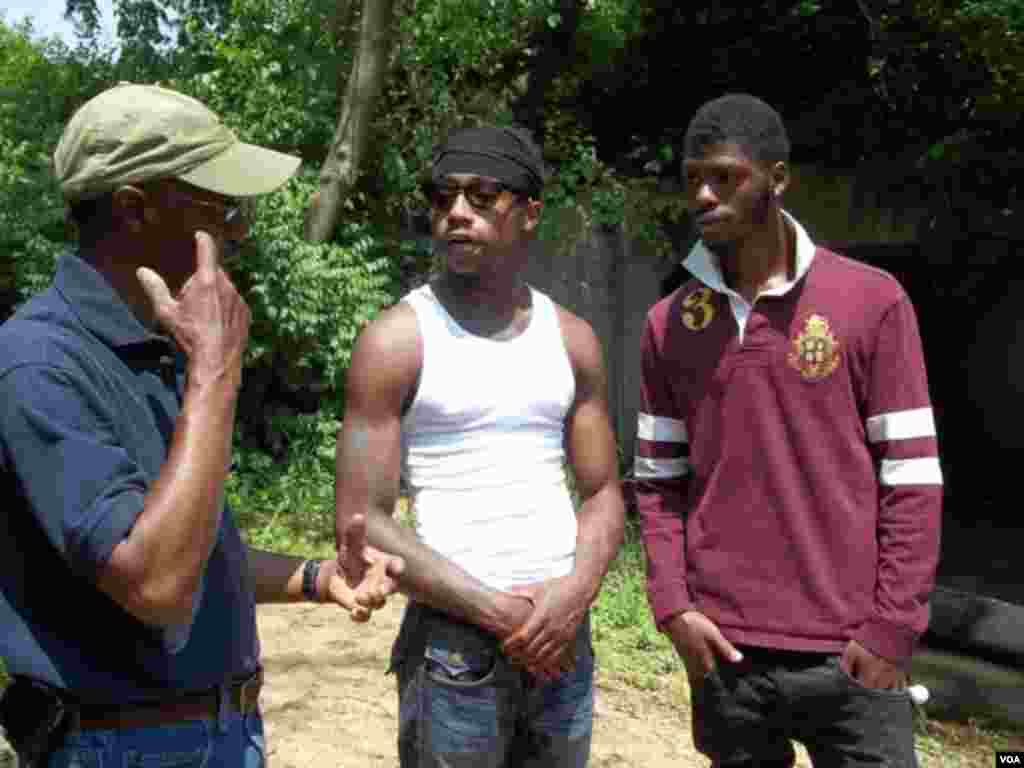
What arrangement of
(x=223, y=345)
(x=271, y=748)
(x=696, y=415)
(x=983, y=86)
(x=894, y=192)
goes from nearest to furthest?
(x=223, y=345) → (x=696, y=415) → (x=271, y=748) → (x=983, y=86) → (x=894, y=192)

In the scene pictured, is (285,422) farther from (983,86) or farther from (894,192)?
(983,86)

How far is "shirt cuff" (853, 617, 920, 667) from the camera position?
8.89 ft

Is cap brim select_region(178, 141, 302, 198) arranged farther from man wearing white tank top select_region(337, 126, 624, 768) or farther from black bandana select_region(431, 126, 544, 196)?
black bandana select_region(431, 126, 544, 196)

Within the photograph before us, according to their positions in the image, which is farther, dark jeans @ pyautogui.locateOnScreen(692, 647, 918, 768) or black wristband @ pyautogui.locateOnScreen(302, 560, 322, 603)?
dark jeans @ pyautogui.locateOnScreen(692, 647, 918, 768)

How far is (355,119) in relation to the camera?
9.08 m

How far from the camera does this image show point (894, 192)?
9367mm

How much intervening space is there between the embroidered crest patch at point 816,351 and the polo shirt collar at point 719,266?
0.40ft

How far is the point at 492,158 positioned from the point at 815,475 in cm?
105

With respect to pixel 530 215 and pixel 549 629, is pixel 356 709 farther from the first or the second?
pixel 530 215

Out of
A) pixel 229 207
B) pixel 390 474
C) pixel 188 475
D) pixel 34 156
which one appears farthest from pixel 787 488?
pixel 34 156

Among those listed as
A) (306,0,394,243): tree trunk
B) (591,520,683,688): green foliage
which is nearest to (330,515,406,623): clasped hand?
(591,520,683,688): green foliage

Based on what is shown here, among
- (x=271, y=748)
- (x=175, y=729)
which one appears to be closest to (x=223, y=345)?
(x=175, y=729)

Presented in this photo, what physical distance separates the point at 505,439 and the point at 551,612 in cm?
40

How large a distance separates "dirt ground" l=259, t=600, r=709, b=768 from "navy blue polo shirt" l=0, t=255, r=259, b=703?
9.30 ft
